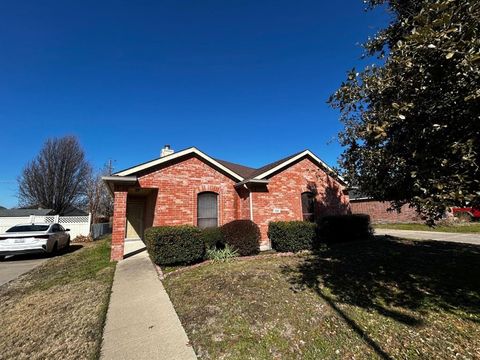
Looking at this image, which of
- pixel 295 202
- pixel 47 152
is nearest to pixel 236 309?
pixel 295 202

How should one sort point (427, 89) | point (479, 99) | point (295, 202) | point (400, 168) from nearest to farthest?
point (479, 99)
point (427, 89)
point (400, 168)
point (295, 202)

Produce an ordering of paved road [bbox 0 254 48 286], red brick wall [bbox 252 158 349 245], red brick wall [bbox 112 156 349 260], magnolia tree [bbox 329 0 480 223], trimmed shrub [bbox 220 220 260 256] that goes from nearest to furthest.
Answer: magnolia tree [bbox 329 0 480 223] < paved road [bbox 0 254 48 286] < trimmed shrub [bbox 220 220 260 256] < red brick wall [bbox 112 156 349 260] < red brick wall [bbox 252 158 349 245]

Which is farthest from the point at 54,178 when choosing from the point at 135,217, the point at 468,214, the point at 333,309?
the point at 468,214

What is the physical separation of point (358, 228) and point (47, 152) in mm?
34725

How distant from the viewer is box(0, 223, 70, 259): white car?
11180mm

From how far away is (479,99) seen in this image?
3.21 metres

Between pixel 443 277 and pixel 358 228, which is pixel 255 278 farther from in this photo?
pixel 358 228

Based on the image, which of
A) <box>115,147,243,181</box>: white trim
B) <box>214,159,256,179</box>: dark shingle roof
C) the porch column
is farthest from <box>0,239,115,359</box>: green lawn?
<box>214,159,256,179</box>: dark shingle roof

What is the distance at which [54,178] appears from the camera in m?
30.6

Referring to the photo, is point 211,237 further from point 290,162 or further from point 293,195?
point 290,162

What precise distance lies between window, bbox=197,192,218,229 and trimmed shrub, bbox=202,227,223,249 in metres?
2.19

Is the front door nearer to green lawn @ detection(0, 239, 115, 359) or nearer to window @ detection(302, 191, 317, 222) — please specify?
green lawn @ detection(0, 239, 115, 359)

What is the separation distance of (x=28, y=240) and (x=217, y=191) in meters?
8.74

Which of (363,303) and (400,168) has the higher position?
(400,168)
